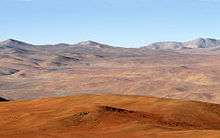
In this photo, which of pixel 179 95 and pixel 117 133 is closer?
pixel 117 133

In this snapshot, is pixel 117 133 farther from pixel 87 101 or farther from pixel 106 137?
pixel 87 101

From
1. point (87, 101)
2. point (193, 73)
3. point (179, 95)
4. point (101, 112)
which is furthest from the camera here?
point (193, 73)

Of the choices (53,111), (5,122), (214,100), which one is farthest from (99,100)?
(214,100)

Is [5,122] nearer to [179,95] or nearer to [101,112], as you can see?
[101,112]

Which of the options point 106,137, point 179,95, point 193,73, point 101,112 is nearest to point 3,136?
point 106,137

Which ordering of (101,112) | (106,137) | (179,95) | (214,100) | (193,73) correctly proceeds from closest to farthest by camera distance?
(106,137) < (101,112) < (214,100) < (179,95) < (193,73)

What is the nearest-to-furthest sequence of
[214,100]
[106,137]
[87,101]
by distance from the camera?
1. [106,137]
2. [87,101]
3. [214,100]
